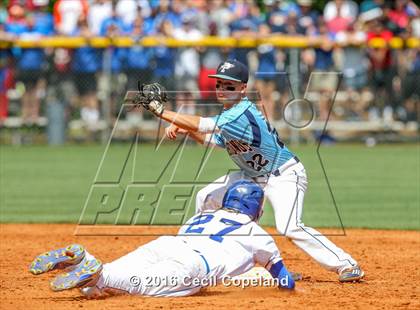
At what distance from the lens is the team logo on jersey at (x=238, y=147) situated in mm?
8289

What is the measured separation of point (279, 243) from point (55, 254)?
177 inches

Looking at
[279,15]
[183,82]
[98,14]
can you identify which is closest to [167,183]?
[183,82]

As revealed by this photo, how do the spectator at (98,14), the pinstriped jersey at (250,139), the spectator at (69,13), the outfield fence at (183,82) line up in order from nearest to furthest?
the pinstriped jersey at (250,139) < the outfield fence at (183,82) < the spectator at (98,14) < the spectator at (69,13)

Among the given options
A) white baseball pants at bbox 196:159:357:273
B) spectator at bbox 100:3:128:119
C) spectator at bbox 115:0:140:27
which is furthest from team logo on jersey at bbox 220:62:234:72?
spectator at bbox 115:0:140:27

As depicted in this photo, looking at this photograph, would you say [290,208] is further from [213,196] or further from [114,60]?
[114,60]

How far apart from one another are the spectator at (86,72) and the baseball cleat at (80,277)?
14.3 m

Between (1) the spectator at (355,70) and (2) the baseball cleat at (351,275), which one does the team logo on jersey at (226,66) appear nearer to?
(2) the baseball cleat at (351,275)

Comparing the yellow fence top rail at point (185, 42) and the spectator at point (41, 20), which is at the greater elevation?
the spectator at point (41, 20)

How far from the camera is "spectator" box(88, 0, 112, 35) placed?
69.1 ft

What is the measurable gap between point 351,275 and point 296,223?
2.25 ft

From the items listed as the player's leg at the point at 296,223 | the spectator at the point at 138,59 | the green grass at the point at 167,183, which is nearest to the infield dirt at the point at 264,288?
the player's leg at the point at 296,223

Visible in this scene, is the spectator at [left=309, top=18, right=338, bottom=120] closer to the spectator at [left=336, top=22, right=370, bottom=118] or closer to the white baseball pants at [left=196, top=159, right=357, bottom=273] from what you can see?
the spectator at [left=336, top=22, right=370, bottom=118]

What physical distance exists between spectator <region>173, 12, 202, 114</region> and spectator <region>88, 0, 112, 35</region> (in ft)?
5.15

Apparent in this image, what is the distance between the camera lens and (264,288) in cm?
800
